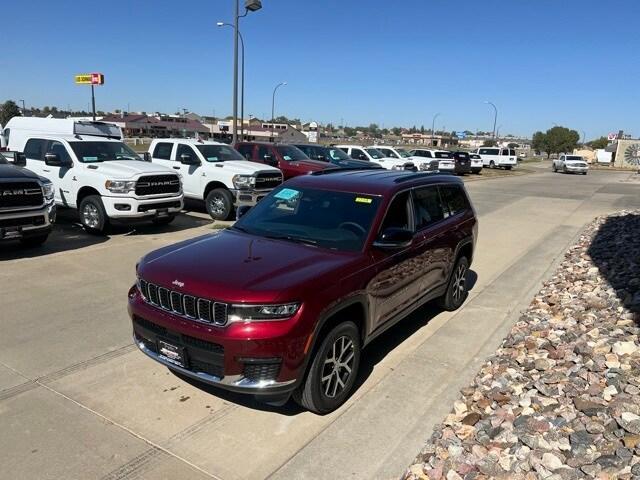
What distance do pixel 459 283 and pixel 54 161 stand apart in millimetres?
8090

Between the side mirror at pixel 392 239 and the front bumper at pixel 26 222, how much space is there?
6.19 metres

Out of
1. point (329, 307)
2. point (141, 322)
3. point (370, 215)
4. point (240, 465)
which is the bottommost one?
point (240, 465)

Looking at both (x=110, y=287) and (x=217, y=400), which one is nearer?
(x=217, y=400)

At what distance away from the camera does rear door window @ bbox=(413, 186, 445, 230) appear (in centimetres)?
509

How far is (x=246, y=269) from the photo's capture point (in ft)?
11.9

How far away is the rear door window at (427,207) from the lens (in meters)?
Result: 5.09

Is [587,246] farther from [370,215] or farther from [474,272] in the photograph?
[370,215]

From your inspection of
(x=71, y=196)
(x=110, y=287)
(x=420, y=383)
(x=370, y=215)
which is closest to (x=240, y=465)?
(x=420, y=383)

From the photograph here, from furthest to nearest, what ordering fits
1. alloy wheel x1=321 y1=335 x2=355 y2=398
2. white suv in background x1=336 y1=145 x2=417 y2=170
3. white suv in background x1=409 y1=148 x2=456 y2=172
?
white suv in background x1=409 y1=148 x2=456 y2=172, white suv in background x1=336 y1=145 x2=417 y2=170, alloy wheel x1=321 y1=335 x2=355 y2=398

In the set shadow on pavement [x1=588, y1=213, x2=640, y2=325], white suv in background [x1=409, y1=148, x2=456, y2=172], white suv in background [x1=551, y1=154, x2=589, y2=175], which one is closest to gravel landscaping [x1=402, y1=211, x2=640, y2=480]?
shadow on pavement [x1=588, y1=213, x2=640, y2=325]

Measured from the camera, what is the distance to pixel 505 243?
35.8 feet

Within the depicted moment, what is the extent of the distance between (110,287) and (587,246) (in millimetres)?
8809

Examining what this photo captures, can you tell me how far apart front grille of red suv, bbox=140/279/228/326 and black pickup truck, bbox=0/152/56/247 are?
516 cm

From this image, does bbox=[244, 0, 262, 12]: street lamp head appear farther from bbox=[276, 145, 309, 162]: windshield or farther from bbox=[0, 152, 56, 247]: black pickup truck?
bbox=[0, 152, 56, 247]: black pickup truck
